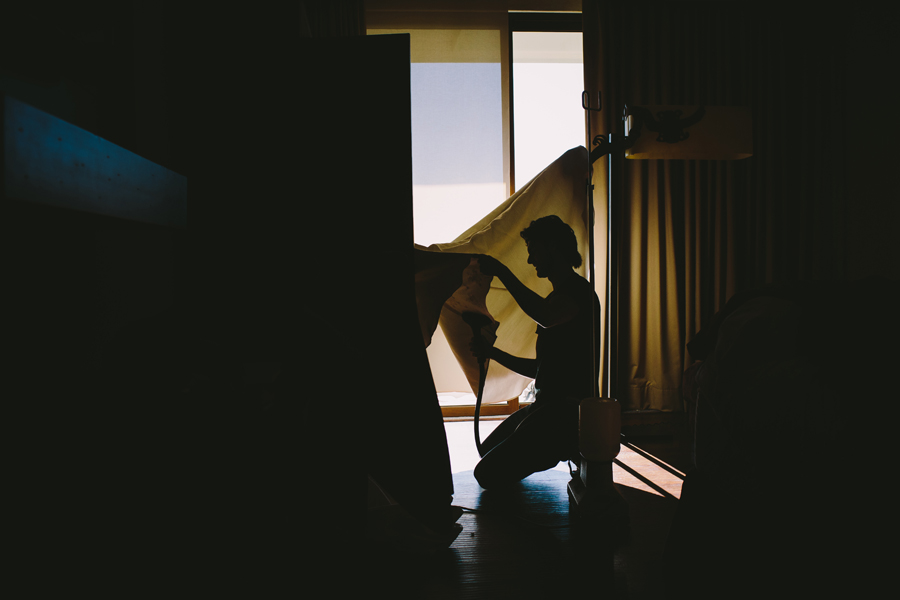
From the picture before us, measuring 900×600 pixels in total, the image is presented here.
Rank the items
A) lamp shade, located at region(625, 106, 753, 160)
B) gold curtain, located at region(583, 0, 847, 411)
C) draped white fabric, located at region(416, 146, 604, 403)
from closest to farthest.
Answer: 1. lamp shade, located at region(625, 106, 753, 160)
2. draped white fabric, located at region(416, 146, 604, 403)
3. gold curtain, located at region(583, 0, 847, 411)

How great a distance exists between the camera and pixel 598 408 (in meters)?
1.33

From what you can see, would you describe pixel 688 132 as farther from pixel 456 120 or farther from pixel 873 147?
pixel 873 147

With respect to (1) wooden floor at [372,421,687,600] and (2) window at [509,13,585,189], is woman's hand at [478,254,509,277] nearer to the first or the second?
(1) wooden floor at [372,421,687,600]

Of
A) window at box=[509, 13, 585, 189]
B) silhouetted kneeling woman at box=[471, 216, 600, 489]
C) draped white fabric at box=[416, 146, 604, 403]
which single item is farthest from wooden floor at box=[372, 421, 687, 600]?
window at box=[509, 13, 585, 189]

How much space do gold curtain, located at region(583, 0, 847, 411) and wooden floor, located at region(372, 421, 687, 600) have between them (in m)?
1.17

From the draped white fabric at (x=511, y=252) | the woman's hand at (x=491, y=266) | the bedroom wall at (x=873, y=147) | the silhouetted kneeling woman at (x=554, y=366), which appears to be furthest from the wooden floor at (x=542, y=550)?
the bedroom wall at (x=873, y=147)

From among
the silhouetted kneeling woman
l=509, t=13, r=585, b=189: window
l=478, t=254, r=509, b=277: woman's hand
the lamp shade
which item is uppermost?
l=509, t=13, r=585, b=189: window

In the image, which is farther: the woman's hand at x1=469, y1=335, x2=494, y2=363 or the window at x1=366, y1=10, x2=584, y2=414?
the window at x1=366, y1=10, x2=584, y2=414

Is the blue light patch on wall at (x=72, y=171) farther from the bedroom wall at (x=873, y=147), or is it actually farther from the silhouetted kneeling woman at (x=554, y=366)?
the bedroom wall at (x=873, y=147)

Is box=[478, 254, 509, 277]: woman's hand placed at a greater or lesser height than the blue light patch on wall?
lesser

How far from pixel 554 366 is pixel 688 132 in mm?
996

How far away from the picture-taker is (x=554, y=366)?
5.36ft

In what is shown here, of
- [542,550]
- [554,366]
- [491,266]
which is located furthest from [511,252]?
[542,550]

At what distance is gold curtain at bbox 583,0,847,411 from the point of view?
2.74 m
